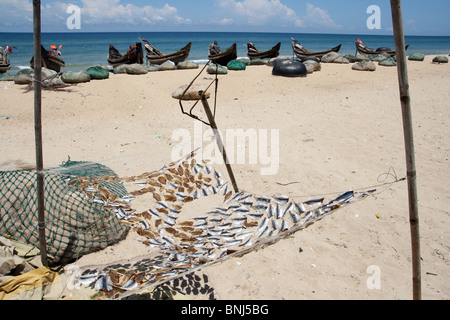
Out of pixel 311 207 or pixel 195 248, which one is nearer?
pixel 195 248

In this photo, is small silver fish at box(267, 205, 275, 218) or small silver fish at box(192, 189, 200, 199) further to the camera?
small silver fish at box(192, 189, 200, 199)

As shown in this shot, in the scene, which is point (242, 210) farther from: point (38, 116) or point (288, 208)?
point (38, 116)

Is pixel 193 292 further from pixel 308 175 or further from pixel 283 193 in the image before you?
pixel 308 175

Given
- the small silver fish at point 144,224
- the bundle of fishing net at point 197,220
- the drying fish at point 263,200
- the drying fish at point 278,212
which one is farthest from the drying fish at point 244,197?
the small silver fish at point 144,224

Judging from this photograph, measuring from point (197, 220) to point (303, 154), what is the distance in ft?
9.87

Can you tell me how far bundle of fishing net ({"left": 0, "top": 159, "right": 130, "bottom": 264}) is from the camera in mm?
3295

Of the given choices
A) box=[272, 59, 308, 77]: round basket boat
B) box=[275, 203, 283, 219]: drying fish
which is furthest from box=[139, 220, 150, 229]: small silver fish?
box=[272, 59, 308, 77]: round basket boat

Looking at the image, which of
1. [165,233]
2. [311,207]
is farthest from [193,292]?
[311,207]

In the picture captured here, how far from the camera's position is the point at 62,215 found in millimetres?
3408

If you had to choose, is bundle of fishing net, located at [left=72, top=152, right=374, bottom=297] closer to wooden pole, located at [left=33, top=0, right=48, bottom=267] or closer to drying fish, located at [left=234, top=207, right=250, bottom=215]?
drying fish, located at [left=234, top=207, right=250, bottom=215]

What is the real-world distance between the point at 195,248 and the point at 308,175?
8.81 ft

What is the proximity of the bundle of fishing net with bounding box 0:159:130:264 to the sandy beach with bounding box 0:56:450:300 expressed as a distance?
0.19 meters

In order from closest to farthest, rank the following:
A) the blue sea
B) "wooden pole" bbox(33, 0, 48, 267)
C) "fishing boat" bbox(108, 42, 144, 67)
→ 1. "wooden pole" bbox(33, 0, 48, 267)
2. "fishing boat" bbox(108, 42, 144, 67)
3. the blue sea

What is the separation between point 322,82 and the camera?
13.0 m
